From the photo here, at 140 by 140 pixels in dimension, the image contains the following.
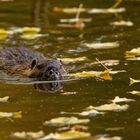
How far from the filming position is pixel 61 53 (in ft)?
34.6

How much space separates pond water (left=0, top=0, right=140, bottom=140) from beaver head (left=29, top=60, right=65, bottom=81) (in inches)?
13.8

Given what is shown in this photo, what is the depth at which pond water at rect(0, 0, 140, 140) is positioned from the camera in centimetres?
664

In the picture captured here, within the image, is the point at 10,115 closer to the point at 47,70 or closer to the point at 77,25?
the point at 47,70

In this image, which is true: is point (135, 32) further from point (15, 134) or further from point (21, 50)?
point (15, 134)

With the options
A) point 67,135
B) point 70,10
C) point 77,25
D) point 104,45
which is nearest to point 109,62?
point 104,45

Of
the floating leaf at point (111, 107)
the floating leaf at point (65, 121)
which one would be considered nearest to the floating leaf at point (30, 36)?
the floating leaf at point (111, 107)

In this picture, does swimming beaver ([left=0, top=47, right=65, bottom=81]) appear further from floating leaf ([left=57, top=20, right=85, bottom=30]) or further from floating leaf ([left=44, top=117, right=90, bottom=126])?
floating leaf ([left=44, top=117, right=90, bottom=126])

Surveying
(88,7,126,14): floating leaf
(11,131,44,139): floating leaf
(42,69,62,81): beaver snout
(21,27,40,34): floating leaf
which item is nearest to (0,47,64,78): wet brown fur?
(42,69,62,81): beaver snout

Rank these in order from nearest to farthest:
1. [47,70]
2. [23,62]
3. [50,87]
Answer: [50,87]
[47,70]
[23,62]

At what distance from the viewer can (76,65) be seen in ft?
31.6

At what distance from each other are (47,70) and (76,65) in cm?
73

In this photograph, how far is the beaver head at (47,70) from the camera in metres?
8.88

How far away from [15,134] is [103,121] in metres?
0.90

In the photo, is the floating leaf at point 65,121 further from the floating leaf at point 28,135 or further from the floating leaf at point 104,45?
the floating leaf at point 104,45
